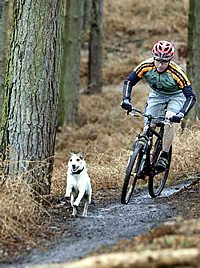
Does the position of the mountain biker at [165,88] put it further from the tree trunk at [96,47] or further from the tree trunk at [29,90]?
the tree trunk at [96,47]

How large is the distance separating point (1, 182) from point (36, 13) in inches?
91.8

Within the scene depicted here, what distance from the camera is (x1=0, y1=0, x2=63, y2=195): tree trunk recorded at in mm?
5320

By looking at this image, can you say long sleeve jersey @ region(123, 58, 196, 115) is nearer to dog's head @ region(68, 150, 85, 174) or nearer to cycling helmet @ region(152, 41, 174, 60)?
cycling helmet @ region(152, 41, 174, 60)

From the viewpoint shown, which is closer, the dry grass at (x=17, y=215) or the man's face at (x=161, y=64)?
the dry grass at (x=17, y=215)

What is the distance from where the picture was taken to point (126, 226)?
4.82 meters

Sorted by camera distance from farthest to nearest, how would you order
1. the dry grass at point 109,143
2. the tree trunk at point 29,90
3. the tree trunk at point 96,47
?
the tree trunk at point 96,47, the dry grass at point 109,143, the tree trunk at point 29,90

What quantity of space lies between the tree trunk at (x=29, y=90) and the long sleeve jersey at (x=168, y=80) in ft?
4.44

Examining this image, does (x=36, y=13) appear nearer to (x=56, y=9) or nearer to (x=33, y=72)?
(x=56, y=9)

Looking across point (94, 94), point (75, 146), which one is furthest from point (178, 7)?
point (75, 146)

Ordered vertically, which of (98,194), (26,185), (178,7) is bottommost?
(98,194)

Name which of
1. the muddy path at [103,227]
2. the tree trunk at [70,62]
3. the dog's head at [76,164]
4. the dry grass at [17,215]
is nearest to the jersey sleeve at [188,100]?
the muddy path at [103,227]

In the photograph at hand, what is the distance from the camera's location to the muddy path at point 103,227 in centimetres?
382

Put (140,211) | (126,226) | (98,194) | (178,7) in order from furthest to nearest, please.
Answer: (178,7)
(98,194)
(140,211)
(126,226)

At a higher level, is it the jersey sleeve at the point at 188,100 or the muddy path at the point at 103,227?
the jersey sleeve at the point at 188,100
